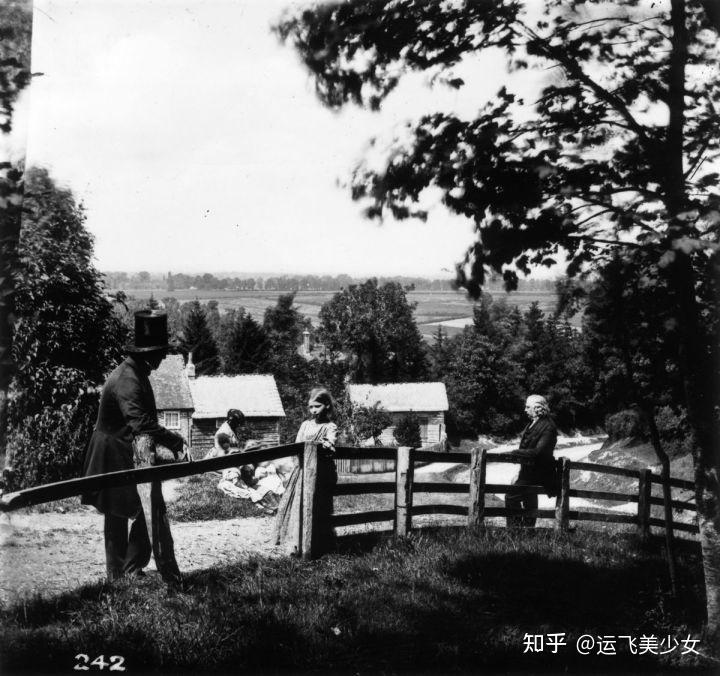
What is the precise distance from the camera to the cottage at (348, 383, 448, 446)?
36.8 meters

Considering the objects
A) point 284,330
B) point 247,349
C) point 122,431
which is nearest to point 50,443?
point 122,431

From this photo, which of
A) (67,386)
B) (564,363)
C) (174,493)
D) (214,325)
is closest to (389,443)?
(564,363)

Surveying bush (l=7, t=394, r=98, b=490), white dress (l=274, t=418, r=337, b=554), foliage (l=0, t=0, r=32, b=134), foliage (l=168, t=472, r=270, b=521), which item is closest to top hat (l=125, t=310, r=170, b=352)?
foliage (l=0, t=0, r=32, b=134)

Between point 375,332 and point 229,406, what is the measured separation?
1681 centimetres

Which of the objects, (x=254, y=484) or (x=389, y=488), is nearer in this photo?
(x=389, y=488)

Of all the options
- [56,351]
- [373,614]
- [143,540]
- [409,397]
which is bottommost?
[409,397]

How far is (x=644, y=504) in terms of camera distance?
810 cm

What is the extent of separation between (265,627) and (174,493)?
7191 millimetres

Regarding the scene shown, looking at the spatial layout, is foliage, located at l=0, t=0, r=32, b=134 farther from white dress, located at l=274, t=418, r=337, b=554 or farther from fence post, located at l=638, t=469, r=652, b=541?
fence post, located at l=638, t=469, r=652, b=541

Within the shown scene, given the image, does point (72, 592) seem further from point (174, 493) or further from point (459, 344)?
point (459, 344)

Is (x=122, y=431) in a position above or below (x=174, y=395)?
above

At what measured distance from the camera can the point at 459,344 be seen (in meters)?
33.3

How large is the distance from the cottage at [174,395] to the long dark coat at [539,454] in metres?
32.2

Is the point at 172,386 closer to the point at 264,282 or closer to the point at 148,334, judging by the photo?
the point at 264,282
